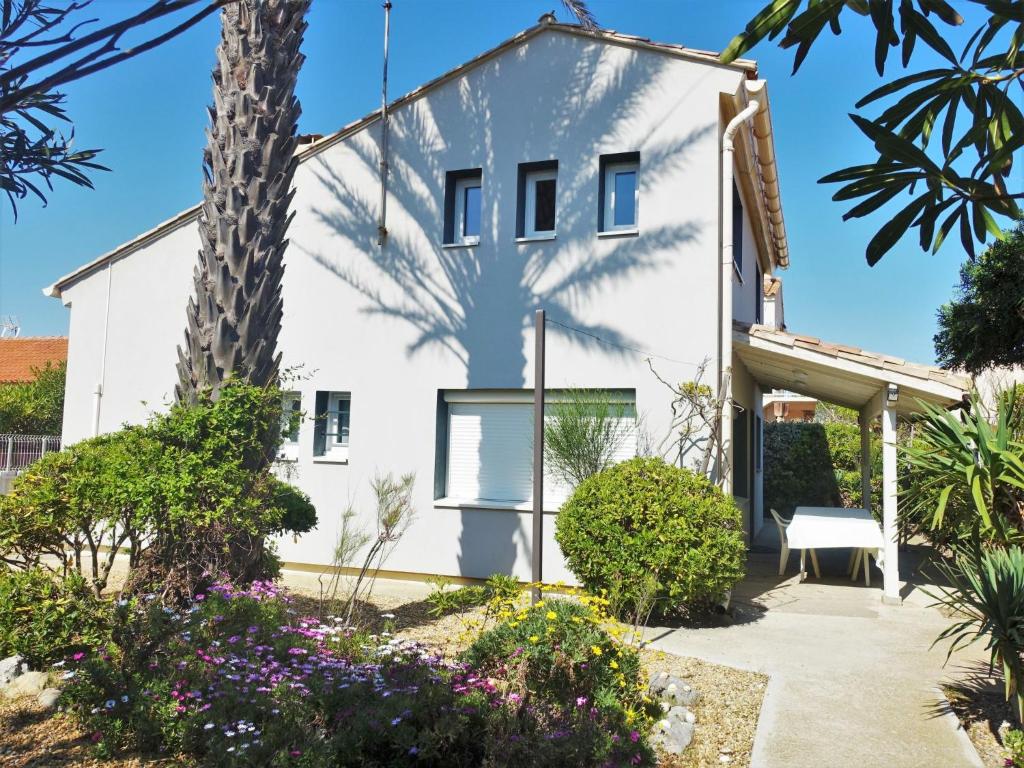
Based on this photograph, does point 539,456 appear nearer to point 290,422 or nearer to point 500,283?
point 290,422

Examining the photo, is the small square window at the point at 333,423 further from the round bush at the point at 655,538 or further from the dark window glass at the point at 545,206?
the round bush at the point at 655,538

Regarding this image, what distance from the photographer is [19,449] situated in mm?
25016

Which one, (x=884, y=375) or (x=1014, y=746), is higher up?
(x=884, y=375)

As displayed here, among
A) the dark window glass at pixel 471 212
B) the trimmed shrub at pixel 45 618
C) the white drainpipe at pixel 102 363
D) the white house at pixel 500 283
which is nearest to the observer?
the trimmed shrub at pixel 45 618

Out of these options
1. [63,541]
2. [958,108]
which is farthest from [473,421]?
[958,108]

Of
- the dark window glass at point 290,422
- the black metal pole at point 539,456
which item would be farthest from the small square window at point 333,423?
the black metal pole at point 539,456

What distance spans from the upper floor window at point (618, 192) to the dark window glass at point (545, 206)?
32.4 inches

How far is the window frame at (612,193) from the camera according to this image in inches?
439

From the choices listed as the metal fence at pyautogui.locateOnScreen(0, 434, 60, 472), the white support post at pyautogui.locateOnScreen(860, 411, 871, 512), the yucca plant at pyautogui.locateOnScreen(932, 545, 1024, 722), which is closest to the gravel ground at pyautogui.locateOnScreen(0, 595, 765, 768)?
the yucca plant at pyautogui.locateOnScreen(932, 545, 1024, 722)

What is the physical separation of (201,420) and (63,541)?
5.02ft

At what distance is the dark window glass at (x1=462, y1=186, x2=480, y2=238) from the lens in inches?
477

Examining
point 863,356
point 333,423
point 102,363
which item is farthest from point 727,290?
point 102,363

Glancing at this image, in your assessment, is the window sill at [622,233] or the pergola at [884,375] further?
the window sill at [622,233]

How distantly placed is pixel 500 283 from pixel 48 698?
779cm
